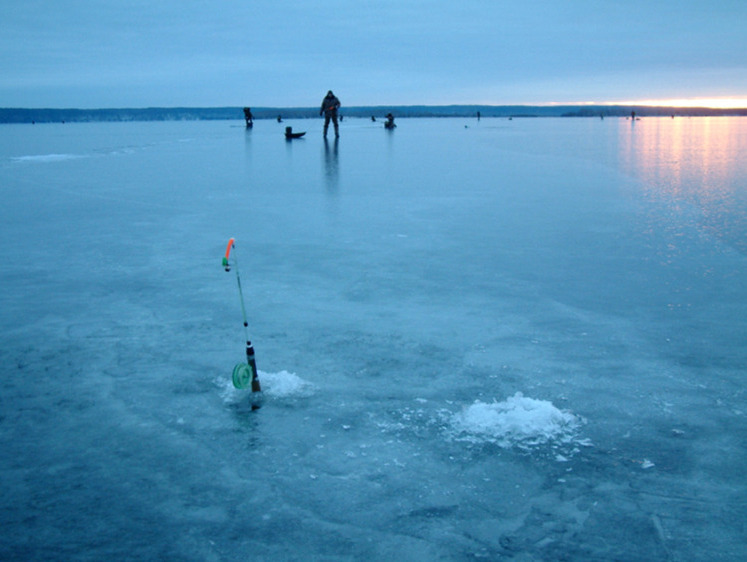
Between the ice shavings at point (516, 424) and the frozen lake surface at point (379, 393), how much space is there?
2cm

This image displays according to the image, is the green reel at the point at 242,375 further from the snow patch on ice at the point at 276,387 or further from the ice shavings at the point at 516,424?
the ice shavings at the point at 516,424

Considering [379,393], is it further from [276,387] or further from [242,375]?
[242,375]

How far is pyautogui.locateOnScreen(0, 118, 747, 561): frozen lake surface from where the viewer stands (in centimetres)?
327

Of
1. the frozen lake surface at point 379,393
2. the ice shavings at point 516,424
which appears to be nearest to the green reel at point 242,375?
the frozen lake surface at point 379,393

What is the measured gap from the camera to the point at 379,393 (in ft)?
15.5

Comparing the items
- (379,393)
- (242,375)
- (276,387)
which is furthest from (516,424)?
(242,375)

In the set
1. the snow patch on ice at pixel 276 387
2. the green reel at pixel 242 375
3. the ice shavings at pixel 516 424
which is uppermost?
the green reel at pixel 242 375

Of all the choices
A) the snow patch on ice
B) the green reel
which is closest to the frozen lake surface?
the snow patch on ice

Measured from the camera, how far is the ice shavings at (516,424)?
412cm

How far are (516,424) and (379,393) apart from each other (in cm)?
104

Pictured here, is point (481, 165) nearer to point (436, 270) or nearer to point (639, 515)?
point (436, 270)

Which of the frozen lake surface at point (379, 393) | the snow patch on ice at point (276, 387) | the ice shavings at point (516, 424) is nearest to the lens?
the frozen lake surface at point (379, 393)

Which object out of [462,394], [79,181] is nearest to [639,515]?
[462,394]

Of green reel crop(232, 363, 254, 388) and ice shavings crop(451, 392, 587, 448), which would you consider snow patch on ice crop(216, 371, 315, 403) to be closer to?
green reel crop(232, 363, 254, 388)
